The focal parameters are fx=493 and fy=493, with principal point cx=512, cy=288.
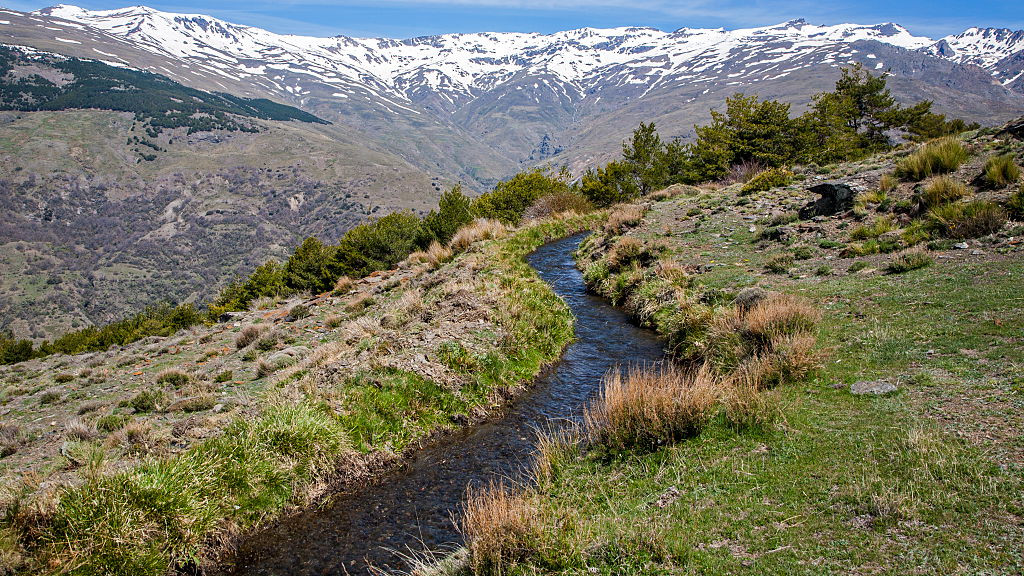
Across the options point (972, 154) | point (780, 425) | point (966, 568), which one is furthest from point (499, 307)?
point (972, 154)

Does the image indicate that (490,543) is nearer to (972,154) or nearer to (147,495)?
(147,495)

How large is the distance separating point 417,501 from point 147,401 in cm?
862

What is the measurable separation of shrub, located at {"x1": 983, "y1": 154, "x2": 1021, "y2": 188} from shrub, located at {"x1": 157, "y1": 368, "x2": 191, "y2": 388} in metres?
24.4

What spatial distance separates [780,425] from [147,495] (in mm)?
8621

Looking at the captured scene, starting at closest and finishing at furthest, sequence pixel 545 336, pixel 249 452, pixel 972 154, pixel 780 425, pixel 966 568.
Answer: pixel 966 568 < pixel 780 425 < pixel 249 452 < pixel 545 336 < pixel 972 154

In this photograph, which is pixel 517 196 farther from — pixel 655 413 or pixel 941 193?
pixel 655 413

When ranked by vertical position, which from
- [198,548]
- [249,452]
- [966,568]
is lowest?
[198,548]

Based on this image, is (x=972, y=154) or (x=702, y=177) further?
(x=702, y=177)

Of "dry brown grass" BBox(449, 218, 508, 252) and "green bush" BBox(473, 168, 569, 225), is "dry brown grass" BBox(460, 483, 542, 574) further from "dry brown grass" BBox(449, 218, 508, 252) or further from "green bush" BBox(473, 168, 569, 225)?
"green bush" BBox(473, 168, 569, 225)

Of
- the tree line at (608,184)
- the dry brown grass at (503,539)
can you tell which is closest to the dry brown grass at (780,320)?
the dry brown grass at (503,539)

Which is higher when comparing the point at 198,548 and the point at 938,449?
the point at 938,449

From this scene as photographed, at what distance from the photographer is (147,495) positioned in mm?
6699

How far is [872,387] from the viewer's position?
7.16m

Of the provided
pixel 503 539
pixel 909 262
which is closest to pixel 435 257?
pixel 909 262
